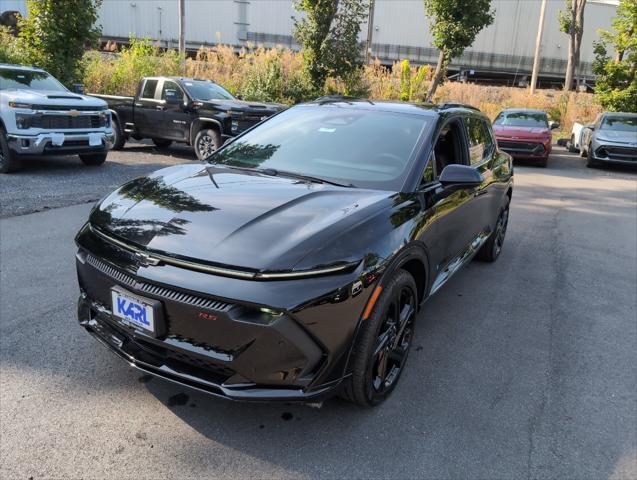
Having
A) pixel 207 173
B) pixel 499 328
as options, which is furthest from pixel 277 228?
pixel 499 328

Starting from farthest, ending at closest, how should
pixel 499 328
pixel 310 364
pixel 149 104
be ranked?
pixel 149 104 < pixel 499 328 < pixel 310 364

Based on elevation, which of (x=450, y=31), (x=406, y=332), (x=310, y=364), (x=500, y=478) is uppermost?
(x=450, y=31)

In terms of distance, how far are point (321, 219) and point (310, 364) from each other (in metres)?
0.75

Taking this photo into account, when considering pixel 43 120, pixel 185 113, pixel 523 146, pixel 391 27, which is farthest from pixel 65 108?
pixel 391 27

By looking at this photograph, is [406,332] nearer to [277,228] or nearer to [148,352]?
[277,228]

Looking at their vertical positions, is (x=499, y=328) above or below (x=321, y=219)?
below

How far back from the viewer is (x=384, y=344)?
2980 millimetres

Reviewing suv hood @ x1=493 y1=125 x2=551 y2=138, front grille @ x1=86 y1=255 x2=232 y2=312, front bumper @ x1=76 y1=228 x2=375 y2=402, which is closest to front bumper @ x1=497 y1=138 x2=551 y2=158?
suv hood @ x1=493 y1=125 x2=551 y2=138

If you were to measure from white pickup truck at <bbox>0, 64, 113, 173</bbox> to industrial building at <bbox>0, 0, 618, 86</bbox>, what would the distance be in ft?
104

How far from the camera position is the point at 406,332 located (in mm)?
3332

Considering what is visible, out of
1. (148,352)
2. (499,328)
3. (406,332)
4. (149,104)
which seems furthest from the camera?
(149,104)

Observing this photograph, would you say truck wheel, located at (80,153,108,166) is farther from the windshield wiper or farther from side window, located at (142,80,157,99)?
the windshield wiper

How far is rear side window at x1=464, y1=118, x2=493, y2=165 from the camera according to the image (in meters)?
4.66

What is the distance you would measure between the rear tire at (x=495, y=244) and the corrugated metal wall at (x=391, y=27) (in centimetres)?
3567
